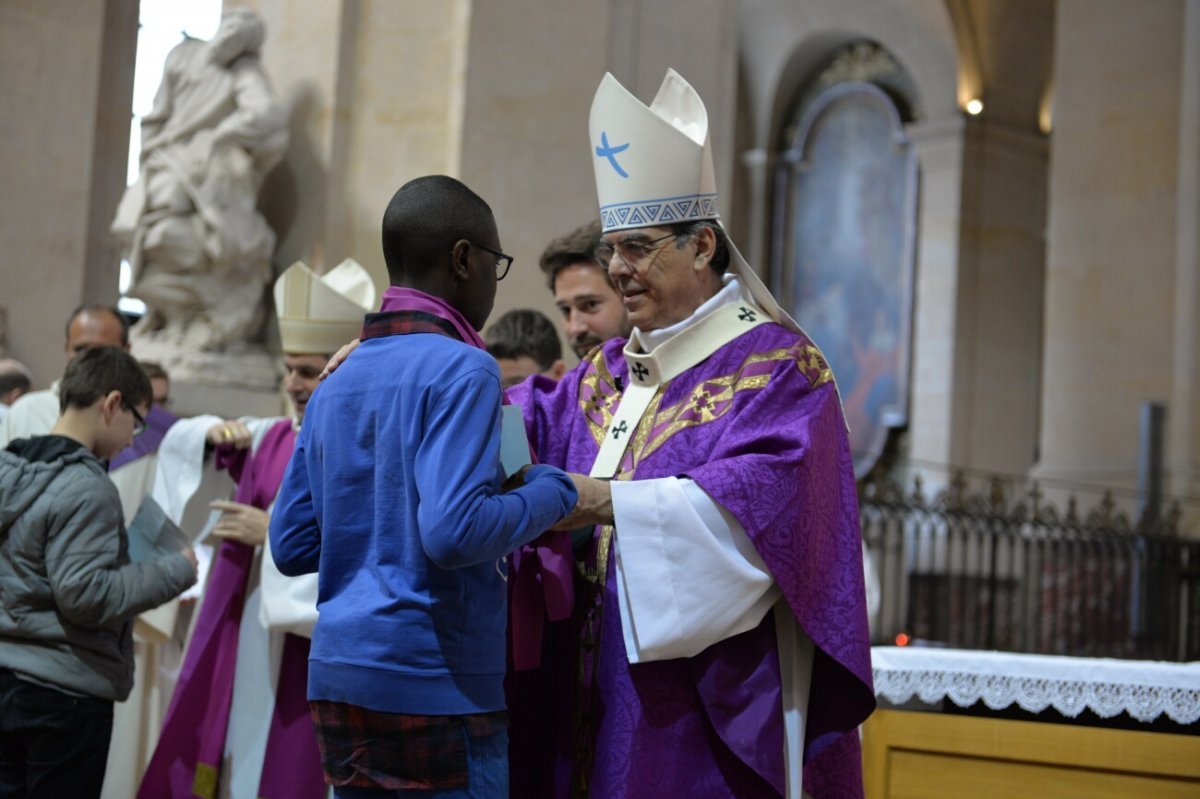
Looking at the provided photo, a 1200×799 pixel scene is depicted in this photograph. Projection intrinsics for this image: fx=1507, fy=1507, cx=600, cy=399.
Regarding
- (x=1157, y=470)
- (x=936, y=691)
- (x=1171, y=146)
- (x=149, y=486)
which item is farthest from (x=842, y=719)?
(x=1171, y=146)

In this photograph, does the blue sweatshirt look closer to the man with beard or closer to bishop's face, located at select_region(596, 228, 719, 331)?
bishop's face, located at select_region(596, 228, 719, 331)

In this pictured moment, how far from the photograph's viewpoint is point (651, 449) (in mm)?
3070

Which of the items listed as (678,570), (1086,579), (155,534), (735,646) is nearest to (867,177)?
(1086,579)

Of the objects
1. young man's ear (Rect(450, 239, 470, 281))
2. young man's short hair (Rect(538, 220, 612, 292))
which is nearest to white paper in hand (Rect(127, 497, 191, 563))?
young man's short hair (Rect(538, 220, 612, 292))

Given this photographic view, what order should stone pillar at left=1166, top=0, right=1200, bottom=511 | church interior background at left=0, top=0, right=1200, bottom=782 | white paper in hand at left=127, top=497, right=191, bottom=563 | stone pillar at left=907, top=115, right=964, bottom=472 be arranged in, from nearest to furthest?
white paper in hand at left=127, top=497, right=191, bottom=563, church interior background at left=0, top=0, right=1200, bottom=782, stone pillar at left=1166, top=0, right=1200, bottom=511, stone pillar at left=907, top=115, right=964, bottom=472

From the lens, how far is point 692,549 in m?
2.81

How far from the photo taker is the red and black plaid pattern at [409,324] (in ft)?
8.18

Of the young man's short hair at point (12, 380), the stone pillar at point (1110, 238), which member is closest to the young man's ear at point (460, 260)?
the young man's short hair at point (12, 380)

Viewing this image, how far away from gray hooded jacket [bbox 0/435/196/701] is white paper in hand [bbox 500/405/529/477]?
4.16 ft

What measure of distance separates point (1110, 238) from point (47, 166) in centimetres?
982

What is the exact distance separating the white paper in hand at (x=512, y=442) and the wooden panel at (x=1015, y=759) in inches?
77.1

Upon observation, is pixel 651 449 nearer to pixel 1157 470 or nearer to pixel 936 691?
pixel 936 691

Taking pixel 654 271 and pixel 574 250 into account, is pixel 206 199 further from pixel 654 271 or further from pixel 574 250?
pixel 654 271

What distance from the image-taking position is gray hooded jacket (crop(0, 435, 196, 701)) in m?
3.39
